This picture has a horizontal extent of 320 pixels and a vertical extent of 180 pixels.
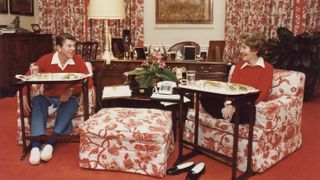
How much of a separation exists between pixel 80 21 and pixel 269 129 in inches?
185

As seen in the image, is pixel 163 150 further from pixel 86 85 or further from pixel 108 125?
pixel 86 85

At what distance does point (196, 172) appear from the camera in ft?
8.69

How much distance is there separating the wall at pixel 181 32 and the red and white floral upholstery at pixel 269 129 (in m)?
3.03

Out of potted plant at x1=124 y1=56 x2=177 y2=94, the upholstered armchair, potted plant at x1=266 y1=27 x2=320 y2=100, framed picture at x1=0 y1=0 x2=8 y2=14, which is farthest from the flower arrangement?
framed picture at x1=0 y1=0 x2=8 y2=14

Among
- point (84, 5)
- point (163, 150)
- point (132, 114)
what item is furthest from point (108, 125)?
point (84, 5)

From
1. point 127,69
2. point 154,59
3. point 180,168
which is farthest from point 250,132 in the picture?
point 127,69

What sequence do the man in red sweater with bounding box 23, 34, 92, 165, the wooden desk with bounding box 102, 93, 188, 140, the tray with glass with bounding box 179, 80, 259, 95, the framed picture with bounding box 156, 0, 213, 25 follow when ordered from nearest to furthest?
the tray with glass with bounding box 179, 80, 259, 95
the man in red sweater with bounding box 23, 34, 92, 165
the wooden desk with bounding box 102, 93, 188, 140
the framed picture with bounding box 156, 0, 213, 25

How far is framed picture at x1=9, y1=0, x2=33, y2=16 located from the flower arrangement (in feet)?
11.9

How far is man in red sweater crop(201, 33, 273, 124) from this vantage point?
2859 millimetres

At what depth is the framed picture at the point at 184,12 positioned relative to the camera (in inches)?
237

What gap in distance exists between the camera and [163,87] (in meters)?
3.25

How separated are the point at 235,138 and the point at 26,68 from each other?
4446 millimetres

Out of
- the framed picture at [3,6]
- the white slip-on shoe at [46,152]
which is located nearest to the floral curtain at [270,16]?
the framed picture at [3,6]

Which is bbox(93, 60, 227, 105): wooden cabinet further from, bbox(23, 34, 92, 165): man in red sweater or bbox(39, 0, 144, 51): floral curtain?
bbox(39, 0, 144, 51): floral curtain
